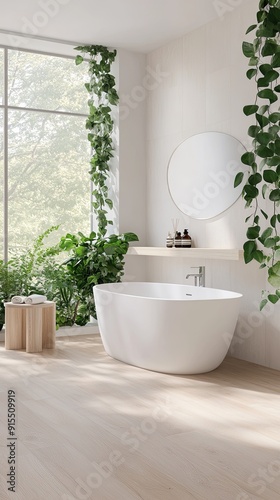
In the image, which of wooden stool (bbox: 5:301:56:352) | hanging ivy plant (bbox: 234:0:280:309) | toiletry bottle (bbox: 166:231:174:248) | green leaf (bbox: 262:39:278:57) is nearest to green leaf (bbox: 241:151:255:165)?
hanging ivy plant (bbox: 234:0:280:309)

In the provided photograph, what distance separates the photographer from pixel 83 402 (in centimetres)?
367

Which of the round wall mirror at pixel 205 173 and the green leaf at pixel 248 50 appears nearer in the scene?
the green leaf at pixel 248 50

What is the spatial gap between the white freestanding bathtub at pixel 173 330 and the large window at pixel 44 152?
6.07 meters

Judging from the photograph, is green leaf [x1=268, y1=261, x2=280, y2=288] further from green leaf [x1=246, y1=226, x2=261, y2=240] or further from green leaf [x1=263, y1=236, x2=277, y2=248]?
green leaf [x1=246, y1=226, x2=261, y2=240]

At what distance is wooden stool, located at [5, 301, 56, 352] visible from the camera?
5.12 metres

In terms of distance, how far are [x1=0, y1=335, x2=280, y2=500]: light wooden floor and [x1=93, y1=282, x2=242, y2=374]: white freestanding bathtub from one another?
0.36 feet

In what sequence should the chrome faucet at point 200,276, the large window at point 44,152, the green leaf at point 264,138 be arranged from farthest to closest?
1. the large window at point 44,152
2. the chrome faucet at point 200,276
3. the green leaf at point 264,138

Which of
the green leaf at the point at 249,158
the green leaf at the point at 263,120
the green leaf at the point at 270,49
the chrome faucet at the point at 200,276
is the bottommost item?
the chrome faucet at the point at 200,276

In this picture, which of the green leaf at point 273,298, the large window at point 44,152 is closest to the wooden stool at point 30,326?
the green leaf at point 273,298

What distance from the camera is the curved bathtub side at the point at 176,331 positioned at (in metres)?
4.21

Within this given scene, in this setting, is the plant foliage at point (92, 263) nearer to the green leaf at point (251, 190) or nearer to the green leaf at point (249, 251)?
the green leaf at point (249, 251)

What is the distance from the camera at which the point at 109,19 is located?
5.40 meters

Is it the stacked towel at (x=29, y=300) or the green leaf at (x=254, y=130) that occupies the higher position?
the green leaf at (x=254, y=130)

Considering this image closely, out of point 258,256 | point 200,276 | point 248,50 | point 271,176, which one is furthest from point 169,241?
point 248,50
